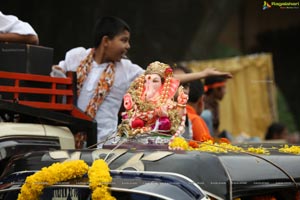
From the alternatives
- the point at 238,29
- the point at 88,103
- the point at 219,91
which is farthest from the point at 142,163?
the point at 238,29

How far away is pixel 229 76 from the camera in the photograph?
20.5 ft

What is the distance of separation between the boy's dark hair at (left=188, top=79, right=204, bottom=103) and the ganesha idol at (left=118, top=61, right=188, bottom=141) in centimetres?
187

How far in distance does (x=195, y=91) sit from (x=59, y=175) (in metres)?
3.16

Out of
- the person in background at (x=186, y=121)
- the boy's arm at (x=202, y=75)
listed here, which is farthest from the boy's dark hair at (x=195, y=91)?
the boy's arm at (x=202, y=75)

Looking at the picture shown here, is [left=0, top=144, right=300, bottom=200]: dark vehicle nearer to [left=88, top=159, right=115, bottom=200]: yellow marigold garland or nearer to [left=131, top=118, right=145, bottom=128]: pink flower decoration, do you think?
[left=88, top=159, right=115, bottom=200]: yellow marigold garland

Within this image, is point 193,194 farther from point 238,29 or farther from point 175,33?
point 238,29

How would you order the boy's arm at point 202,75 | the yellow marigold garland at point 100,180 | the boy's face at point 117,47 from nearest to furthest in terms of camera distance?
the yellow marigold garland at point 100,180 → the boy's arm at point 202,75 → the boy's face at point 117,47

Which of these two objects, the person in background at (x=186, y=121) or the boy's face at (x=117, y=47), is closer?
the person in background at (x=186, y=121)

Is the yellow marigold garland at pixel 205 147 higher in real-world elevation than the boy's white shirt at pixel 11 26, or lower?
lower

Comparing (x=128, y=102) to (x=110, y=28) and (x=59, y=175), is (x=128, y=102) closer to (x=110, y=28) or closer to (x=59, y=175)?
(x=59, y=175)

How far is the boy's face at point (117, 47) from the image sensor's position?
21.7ft

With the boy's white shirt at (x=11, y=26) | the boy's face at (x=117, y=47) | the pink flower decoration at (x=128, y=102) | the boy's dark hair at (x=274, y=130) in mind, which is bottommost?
the boy's dark hair at (x=274, y=130)

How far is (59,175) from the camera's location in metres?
4.21

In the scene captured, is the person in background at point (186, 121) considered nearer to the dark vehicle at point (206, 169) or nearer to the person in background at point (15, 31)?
the person in background at point (15, 31)
